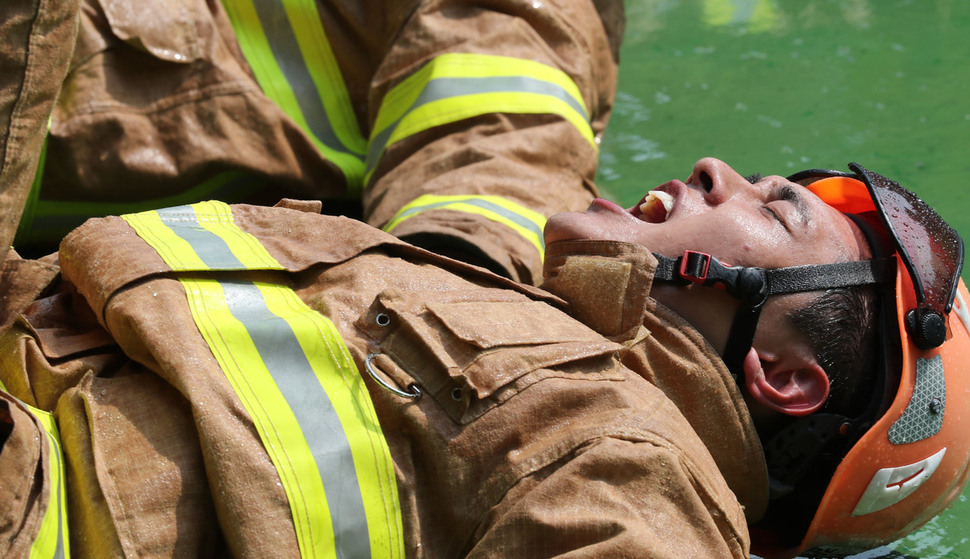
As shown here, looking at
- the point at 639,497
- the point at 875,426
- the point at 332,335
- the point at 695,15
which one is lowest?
the point at 695,15

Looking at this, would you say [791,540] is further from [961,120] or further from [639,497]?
[961,120]

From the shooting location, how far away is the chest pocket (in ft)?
5.79

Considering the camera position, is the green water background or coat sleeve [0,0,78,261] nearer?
coat sleeve [0,0,78,261]

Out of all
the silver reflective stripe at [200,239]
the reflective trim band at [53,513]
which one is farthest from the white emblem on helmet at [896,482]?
the reflective trim band at [53,513]

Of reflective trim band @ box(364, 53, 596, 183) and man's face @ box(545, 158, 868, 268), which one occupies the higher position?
man's face @ box(545, 158, 868, 268)

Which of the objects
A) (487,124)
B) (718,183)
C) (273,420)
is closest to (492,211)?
(487,124)

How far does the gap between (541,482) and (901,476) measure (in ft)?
2.94

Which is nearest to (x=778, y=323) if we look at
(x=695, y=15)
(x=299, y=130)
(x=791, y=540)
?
(x=791, y=540)

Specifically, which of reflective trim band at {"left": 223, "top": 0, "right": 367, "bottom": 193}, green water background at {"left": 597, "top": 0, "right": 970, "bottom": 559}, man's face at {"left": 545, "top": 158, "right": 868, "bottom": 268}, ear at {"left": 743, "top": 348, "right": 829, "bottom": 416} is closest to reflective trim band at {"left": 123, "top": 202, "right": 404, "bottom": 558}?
man's face at {"left": 545, "top": 158, "right": 868, "bottom": 268}

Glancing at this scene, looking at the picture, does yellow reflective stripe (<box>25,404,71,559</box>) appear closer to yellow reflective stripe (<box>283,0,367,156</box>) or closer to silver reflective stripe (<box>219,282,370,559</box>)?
silver reflective stripe (<box>219,282,370,559</box>)

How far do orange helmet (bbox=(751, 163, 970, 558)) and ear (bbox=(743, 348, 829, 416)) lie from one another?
5 centimetres

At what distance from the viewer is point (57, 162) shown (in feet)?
8.97

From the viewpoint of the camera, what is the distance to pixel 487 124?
2797mm

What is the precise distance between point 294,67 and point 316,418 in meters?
1.71
